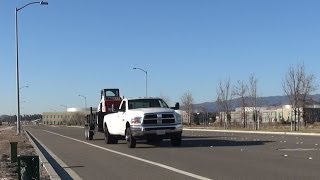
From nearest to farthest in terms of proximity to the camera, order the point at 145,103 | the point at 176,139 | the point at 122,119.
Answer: the point at 176,139, the point at 122,119, the point at 145,103

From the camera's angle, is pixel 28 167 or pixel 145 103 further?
pixel 145 103


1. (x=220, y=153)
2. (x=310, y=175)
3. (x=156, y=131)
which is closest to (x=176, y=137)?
(x=156, y=131)

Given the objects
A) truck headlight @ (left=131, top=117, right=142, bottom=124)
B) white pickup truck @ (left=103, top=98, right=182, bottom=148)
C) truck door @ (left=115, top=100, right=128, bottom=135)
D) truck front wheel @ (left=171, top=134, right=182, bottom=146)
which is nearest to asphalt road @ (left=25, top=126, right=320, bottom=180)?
white pickup truck @ (left=103, top=98, right=182, bottom=148)

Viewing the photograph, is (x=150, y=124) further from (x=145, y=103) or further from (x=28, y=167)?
(x=28, y=167)

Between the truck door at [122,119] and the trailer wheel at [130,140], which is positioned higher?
the truck door at [122,119]

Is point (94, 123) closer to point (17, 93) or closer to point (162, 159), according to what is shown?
point (17, 93)

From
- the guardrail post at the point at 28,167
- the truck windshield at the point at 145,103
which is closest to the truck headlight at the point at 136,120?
the truck windshield at the point at 145,103

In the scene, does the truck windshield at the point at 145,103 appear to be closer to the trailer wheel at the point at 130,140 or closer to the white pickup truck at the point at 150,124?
the white pickup truck at the point at 150,124

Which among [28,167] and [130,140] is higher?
[28,167]

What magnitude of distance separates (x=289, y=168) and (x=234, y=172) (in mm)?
1677

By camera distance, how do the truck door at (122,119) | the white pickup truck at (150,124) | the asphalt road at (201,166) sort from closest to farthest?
the asphalt road at (201,166) < the white pickup truck at (150,124) < the truck door at (122,119)

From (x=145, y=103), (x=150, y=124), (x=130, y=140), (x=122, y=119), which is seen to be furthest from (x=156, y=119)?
(x=122, y=119)

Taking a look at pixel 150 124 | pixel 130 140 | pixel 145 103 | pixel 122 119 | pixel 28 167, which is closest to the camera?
pixel 28 167

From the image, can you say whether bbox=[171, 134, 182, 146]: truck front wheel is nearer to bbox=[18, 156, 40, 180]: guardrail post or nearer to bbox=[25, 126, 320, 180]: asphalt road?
bbox=[25, 126, 320, 180]: asphalt road
